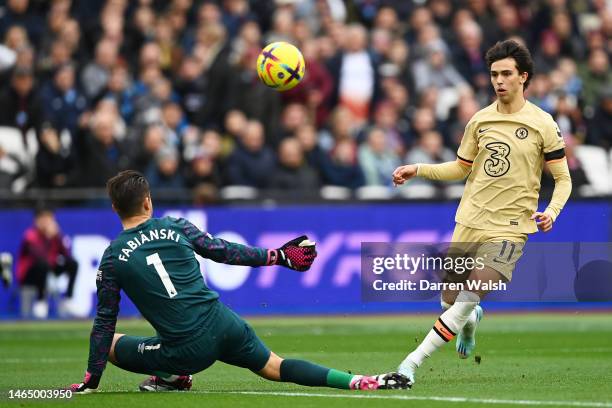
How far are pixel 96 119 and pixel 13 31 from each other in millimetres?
2048

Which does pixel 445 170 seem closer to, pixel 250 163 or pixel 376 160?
pixel 250 163

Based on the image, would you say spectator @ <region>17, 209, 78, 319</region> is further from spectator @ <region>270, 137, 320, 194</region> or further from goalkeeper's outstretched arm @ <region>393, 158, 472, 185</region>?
goalkeeper's outstretched arm @ <region>393, 158, 472, 185</region>

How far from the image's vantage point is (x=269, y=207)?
19.4 meters

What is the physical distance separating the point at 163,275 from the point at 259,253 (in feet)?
2.30

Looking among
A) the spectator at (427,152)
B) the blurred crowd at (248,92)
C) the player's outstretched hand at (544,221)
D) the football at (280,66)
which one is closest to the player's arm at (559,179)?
the player's outstretched hand at (544,221)

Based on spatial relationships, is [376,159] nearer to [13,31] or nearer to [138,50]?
[138,50]

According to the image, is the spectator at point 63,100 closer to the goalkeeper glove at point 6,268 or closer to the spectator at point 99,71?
the spectator at point 99,71

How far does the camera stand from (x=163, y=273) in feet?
29.8

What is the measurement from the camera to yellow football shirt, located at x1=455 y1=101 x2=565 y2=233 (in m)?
10.5

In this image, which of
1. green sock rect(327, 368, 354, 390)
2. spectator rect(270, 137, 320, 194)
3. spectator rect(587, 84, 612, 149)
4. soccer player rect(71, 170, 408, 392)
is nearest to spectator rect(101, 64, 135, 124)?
spectator rect(270, 137, 320, 194)

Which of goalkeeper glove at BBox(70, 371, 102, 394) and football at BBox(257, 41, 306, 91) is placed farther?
football at BBox(257, 41, 306, 91)

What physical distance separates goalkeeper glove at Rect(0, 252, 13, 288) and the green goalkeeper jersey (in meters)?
9.61

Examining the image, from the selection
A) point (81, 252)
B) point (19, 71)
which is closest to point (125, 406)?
point (81, 252)

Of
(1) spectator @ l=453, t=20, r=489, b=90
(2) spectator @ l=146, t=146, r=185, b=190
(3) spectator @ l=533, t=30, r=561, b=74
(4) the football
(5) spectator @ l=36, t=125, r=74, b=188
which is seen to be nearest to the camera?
(4) the football
